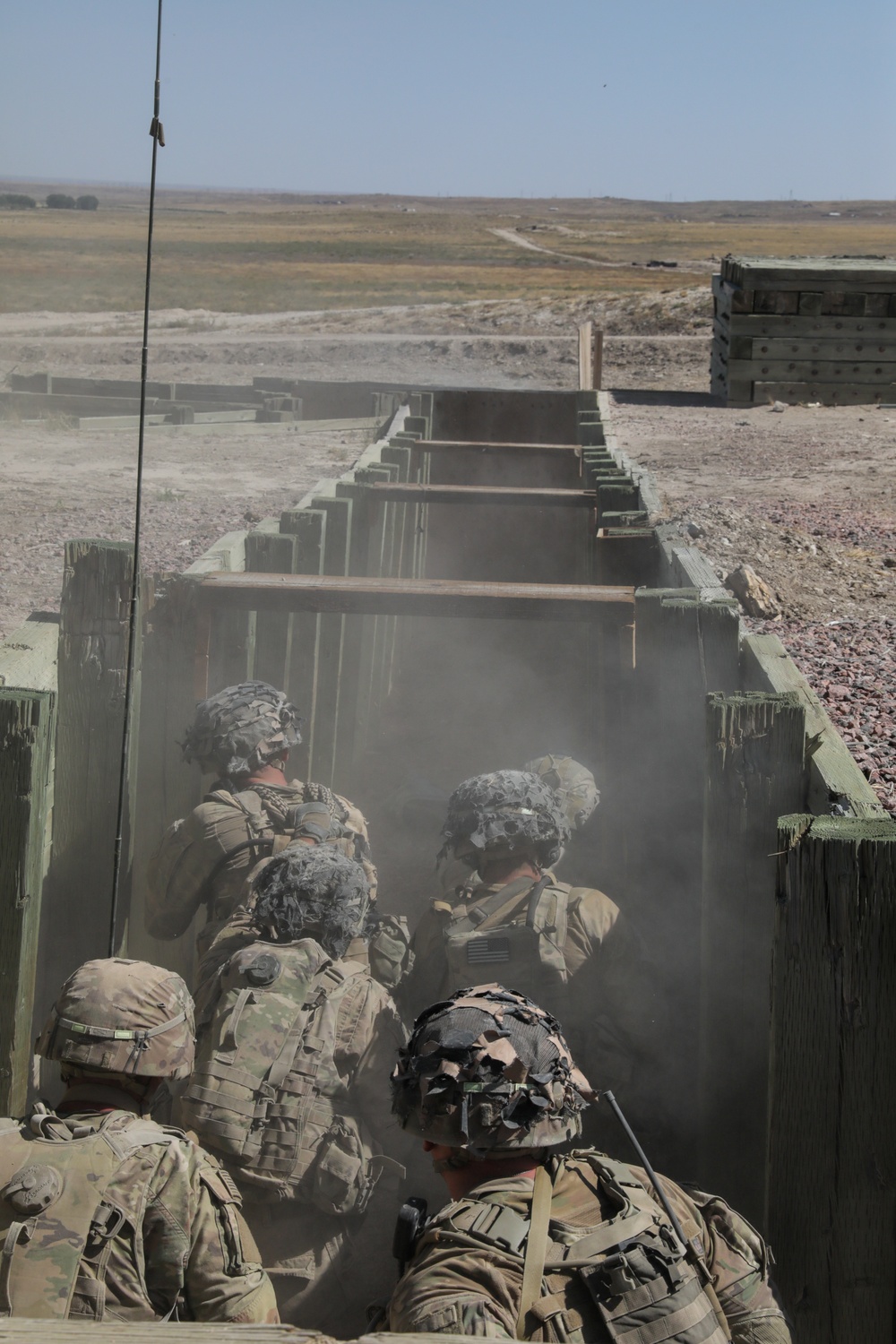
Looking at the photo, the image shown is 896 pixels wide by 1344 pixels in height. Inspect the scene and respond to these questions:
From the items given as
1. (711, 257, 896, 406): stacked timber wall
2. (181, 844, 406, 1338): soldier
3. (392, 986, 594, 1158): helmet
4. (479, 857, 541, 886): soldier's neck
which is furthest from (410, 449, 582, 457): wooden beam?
(711, 257, 896, 406): stacked timber wall

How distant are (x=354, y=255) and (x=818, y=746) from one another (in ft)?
276

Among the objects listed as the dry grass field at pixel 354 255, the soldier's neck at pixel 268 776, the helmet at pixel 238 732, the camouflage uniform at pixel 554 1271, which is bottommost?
the camouflage uniform at pixel 554 1271

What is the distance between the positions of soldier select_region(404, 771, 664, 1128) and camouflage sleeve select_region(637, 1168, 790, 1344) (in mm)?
1050

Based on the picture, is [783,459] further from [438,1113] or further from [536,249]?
[536,249]

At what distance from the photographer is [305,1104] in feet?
10.1

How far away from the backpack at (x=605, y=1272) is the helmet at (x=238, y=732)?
2.18 m

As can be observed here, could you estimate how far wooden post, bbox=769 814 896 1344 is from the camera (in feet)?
8.95

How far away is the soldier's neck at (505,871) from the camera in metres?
3.80

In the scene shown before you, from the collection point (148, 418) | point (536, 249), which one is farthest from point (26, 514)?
point (536, 249)

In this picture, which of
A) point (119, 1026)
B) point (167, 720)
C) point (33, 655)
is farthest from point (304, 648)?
point (119, 1026)

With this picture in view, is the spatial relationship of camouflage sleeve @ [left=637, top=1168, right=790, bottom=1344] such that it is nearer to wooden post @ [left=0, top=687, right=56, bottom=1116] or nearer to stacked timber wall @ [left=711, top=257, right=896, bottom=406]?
wooden post @ [left=0, top=687, right=56, bottom=1116]

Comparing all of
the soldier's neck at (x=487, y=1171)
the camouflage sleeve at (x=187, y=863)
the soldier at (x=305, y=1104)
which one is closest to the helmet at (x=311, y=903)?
the soldier at (x=305, y=1104)

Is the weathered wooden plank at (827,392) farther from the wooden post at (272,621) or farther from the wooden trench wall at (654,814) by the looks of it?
the wooden post at (272,621)

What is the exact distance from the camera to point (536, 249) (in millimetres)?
95438
